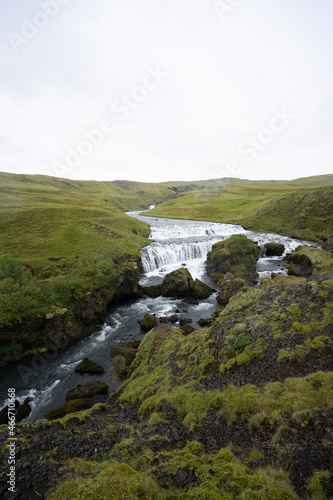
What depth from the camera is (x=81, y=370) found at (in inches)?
771

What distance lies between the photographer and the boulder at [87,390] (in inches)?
648

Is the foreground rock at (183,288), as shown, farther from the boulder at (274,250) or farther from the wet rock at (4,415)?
the boulder at (274,250)

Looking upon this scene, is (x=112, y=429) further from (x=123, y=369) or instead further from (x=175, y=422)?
(x=123, y=369)

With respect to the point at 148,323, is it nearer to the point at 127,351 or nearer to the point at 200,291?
the point at 127,351

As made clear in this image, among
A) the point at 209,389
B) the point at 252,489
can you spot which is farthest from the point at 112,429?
the point at 252,489

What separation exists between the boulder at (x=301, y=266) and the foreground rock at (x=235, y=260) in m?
5.96

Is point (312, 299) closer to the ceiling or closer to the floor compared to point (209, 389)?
closer to the ceiling

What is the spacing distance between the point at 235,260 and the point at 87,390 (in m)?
32.6

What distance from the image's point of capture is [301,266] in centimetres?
3856

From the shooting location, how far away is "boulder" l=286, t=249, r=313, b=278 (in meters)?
36.0

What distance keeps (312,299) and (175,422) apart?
9.25 m

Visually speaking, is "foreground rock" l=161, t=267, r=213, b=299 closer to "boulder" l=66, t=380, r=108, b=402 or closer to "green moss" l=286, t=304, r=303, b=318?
"boulder" l=66, t=380, r=108, b=402

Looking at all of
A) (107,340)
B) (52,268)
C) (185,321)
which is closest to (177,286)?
(185,321)

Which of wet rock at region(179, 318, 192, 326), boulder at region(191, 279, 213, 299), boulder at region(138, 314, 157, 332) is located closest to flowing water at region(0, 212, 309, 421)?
wet rock at region(179, 318, 192, 326)
